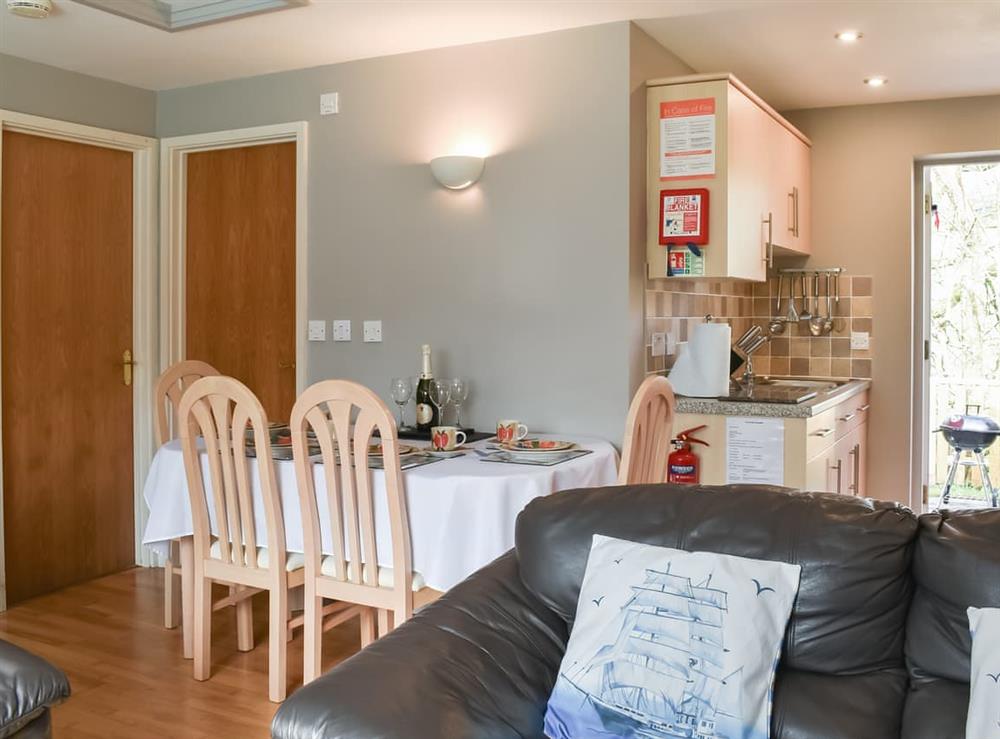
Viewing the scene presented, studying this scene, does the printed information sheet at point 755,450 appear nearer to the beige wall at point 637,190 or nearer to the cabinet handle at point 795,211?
the beige wall at point 637,190

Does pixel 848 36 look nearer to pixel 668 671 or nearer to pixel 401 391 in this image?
pixel 401 391

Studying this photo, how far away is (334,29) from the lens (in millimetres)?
3852

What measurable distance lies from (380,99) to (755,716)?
335cm

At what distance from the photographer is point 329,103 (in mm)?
4418

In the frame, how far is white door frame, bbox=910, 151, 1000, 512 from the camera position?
539cm

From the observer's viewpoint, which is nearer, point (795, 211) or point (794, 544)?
point (794, 544)

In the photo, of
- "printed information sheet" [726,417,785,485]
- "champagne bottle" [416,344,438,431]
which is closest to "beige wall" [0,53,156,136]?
"champagne bottle" [416,344,438,431]

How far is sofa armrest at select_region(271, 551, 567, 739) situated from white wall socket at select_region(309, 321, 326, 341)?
2.54 metres

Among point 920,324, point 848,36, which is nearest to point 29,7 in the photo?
point 848,36

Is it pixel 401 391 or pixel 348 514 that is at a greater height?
pixel 401 391

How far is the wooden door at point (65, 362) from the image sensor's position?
4.34m

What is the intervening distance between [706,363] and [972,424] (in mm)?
2225

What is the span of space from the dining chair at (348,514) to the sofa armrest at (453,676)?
2.77ft

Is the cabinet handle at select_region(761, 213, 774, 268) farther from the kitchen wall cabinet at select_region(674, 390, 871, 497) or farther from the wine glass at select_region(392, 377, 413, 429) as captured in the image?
the wine glass at select_region(392, 377, 413, 429)
